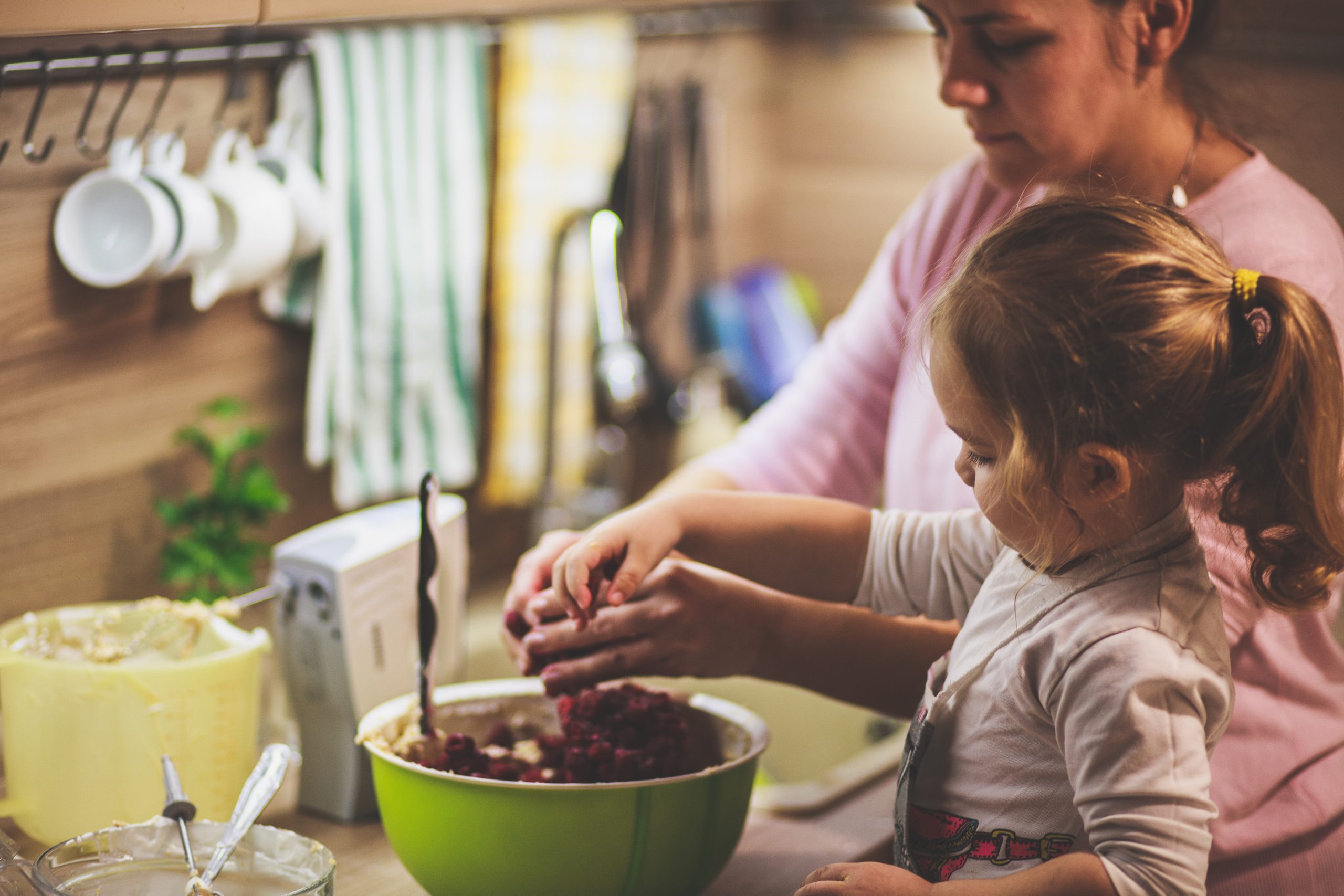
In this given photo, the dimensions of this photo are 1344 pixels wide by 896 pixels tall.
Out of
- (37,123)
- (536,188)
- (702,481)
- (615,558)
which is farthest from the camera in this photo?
(536,188)

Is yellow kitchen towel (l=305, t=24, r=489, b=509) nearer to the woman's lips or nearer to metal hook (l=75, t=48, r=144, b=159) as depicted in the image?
metal hook (l=75, t=48, r=144, b=159)

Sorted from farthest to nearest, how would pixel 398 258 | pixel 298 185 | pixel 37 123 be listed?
pixel 398 258 → pixel 298 185 → pixel 37 123

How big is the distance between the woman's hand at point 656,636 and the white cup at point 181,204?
1.67ft

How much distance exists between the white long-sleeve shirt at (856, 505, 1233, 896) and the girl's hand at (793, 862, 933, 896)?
8 centimetres

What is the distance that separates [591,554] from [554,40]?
1120 millimetres

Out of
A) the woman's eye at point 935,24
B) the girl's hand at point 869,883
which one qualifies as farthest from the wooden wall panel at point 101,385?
the girl's hand at point 869,883

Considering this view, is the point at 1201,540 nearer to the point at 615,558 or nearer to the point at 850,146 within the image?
the point at 615,558

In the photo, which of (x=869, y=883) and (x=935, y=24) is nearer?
(x=869, y=883)

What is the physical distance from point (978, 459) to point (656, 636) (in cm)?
34

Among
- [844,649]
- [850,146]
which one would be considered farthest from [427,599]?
[850,146]

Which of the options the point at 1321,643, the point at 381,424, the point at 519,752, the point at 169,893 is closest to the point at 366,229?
the point at 381,424

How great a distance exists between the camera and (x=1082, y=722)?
0.65 meters

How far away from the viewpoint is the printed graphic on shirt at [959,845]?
0.72 meters

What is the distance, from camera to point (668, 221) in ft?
7.18
